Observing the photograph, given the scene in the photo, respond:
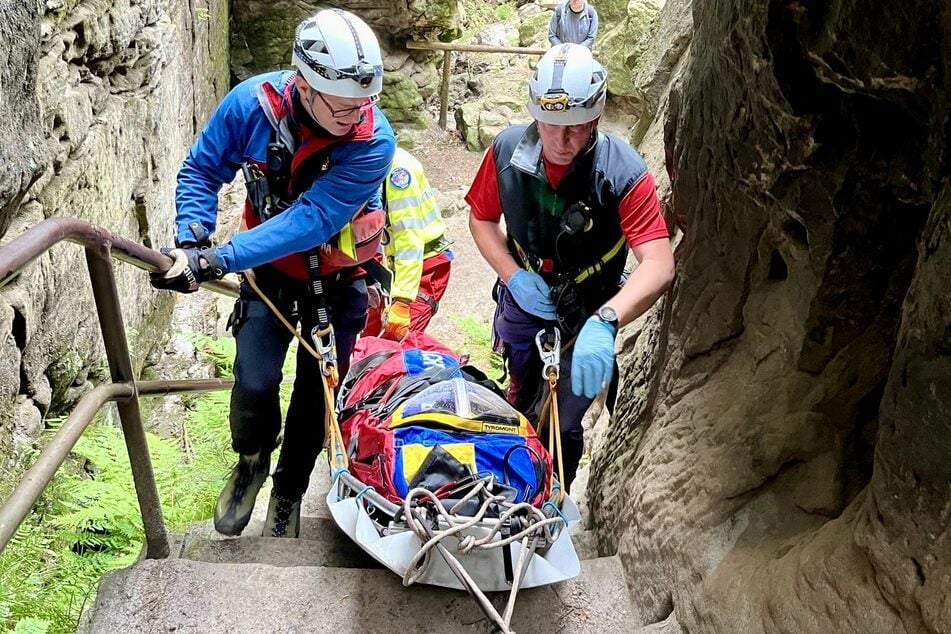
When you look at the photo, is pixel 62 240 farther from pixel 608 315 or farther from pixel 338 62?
pixel 608 315

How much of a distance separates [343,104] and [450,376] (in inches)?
45.9

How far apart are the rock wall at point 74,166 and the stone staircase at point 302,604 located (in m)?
1.39

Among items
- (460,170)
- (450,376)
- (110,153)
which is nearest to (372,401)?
(450,376)

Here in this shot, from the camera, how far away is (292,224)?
10.7 ft

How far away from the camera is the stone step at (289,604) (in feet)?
8.97

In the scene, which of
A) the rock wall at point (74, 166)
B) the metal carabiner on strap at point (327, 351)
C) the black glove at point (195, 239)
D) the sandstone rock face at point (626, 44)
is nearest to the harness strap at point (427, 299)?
the metal carabiner on strap at point (327, 351)

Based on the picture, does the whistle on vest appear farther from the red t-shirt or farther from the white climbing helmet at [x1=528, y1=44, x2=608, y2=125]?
the white climbing helmet at [x1=528, y1=44, x2=608, y2=125]

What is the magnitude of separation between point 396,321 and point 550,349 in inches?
50.5

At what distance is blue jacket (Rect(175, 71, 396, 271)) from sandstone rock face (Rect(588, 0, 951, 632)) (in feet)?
4.38

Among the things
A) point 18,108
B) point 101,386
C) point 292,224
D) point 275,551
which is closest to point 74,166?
point 18,108

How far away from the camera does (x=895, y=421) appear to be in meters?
2.05

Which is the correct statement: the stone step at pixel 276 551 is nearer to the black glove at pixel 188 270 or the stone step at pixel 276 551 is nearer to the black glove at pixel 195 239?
the black glove at pixel 188 270

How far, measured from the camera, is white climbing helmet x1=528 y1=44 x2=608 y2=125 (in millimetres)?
3316

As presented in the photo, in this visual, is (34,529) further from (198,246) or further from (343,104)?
(343,104)
